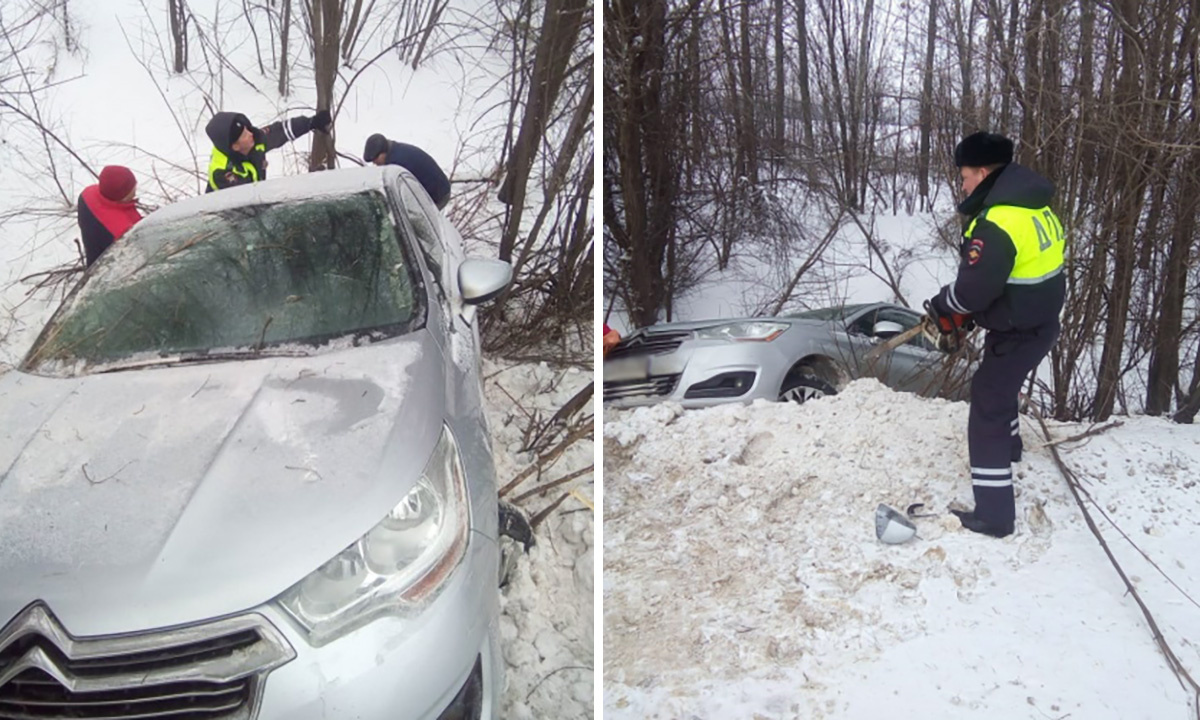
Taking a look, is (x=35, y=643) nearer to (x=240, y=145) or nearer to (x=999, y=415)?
(x=240, y=145)

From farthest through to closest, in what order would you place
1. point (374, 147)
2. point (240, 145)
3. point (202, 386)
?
point (374, 147)
point (240, 145)
point (202, 386)

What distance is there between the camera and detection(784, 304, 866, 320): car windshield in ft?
6.38

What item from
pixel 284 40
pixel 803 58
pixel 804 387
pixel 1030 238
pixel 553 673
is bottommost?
pixel 553 673

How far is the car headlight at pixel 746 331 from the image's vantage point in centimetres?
191

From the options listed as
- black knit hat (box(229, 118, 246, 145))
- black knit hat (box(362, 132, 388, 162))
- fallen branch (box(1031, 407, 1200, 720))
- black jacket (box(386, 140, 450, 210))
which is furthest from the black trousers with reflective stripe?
black knit hat (box(229, 118, 246, 145))

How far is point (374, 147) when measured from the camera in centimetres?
184

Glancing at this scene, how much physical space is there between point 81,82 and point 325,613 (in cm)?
125

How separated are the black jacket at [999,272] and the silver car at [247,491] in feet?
3.47

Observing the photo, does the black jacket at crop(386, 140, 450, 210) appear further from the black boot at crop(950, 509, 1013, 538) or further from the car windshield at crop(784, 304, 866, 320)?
the black boot at crop(950, 509, 1013, 538)

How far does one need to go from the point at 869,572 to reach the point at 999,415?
0.48 meters

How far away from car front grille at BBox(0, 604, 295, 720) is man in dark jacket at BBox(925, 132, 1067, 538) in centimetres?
140

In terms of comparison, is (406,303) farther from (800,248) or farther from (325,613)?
(800,248)

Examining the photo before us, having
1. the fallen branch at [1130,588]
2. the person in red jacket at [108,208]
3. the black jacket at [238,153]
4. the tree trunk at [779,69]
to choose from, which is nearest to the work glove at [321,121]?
the black jacket at [238,153]

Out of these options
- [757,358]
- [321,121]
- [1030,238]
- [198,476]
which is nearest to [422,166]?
[321,121]
